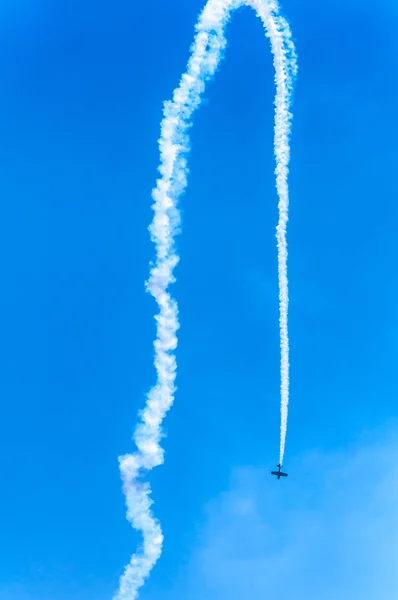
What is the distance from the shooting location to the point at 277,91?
2511 cm

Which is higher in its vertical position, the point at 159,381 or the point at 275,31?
the point at 275,31

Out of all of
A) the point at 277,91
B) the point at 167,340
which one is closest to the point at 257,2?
the point at 277,91

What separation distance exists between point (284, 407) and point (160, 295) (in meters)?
9.13

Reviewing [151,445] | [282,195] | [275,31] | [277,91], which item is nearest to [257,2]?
[275,31]

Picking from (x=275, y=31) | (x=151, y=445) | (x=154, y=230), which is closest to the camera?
(x=275, y=31)

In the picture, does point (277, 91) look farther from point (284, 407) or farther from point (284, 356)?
point (284, 407)

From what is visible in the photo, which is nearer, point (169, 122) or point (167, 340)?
point (169, 122)

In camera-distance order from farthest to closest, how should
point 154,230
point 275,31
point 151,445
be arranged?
point 151,445
point 154,230
point 275,31

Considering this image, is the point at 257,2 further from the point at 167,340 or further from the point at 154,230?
the point at 167,340

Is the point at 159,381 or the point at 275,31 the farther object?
the point at 159,381

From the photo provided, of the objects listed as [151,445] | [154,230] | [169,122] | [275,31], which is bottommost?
[151,445]

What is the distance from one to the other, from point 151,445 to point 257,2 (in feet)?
80.0

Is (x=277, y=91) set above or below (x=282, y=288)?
above

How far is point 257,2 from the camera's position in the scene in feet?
82.3
